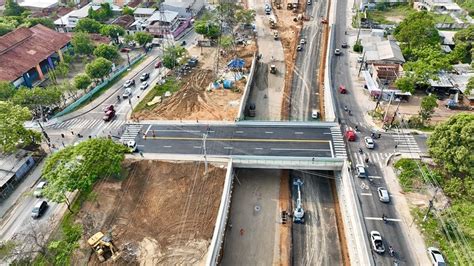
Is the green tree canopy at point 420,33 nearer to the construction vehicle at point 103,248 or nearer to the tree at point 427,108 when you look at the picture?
the tree at point 427,108

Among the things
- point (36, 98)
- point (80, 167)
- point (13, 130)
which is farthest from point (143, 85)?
point (80, 167)

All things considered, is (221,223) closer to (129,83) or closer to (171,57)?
(129,83)

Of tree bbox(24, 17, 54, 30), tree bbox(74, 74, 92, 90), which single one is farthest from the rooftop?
tree bbox(74, 74, 92, 90)

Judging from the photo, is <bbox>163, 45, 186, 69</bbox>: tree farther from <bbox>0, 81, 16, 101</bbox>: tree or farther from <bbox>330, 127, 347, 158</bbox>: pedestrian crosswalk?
<bbox>330, 127, 347, 158</bbox>: pedestrian crosswalk

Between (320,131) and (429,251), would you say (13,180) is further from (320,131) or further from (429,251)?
Answer: (429,251)

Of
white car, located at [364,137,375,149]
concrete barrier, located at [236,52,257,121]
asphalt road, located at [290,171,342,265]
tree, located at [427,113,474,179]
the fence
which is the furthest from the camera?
the fence

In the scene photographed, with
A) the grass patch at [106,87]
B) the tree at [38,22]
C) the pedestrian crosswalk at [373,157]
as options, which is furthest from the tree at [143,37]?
the pedestrian crosswalk at [373,157]
